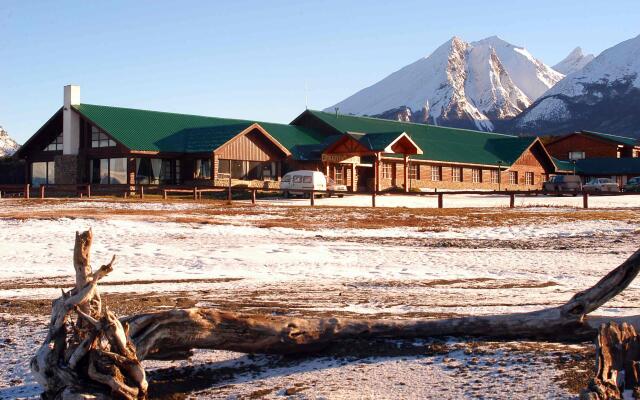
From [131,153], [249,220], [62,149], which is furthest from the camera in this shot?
[62,149]

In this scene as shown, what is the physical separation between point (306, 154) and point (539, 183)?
93.7ft

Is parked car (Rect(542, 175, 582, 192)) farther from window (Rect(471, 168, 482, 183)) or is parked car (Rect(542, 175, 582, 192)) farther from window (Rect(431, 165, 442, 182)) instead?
window (Rect(431, 165, 442, 182))

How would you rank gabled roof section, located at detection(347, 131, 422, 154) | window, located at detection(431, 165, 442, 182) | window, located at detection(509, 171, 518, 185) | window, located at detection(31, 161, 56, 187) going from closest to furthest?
window, located at detection(31, 161, 56, 187), gabled roof section, located at detection(347, 131, 422, 154), window, located at detection(431, 165, 442, 182), window, located at detection(509, 171, 518, 185)

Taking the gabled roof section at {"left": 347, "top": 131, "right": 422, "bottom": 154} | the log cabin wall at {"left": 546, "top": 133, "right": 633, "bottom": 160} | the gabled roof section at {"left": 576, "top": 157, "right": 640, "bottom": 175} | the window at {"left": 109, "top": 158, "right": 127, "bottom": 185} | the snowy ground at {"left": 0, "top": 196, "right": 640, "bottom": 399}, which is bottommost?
the snowy ground at {"left": 0, "top": 196, "right": 640, "bottom": 399}

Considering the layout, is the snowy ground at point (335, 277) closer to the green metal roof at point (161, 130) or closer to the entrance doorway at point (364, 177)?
the green metal roof at point (161, 130)

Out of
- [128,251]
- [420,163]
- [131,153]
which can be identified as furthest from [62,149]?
[128,251]

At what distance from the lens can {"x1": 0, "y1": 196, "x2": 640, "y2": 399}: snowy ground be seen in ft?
29.9

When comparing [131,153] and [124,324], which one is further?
[131,153]

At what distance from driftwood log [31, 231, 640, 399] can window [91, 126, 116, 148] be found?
45.2m

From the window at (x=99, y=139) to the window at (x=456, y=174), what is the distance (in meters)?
30.0

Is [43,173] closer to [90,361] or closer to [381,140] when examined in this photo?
[381,140]

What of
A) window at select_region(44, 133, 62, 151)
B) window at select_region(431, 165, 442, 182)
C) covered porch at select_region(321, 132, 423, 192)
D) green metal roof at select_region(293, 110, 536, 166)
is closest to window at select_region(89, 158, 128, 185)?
window at select_region(44, 133, 62, 151)

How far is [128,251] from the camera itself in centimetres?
2241

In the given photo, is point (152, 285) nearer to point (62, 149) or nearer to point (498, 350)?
point (498, 350)
